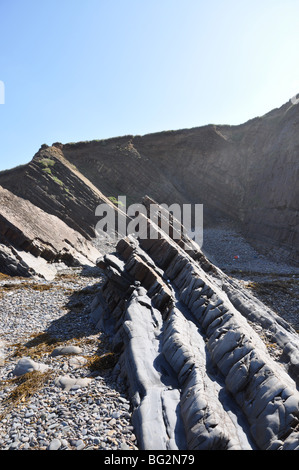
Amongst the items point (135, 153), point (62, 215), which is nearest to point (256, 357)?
point (62, 215)

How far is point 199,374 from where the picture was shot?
941cm

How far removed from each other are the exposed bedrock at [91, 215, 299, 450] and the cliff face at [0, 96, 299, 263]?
30217 millimetres

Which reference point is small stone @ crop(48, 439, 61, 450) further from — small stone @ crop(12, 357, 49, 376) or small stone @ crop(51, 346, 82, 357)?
small stone @ crop(51, 346, 82, 357)

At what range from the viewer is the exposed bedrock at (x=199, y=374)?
7.48 m

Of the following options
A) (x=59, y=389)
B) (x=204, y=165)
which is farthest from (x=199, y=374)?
(x=204, y=165)

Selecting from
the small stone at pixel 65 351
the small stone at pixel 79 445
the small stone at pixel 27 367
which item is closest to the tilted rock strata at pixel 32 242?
the small stone at pixel 65 351

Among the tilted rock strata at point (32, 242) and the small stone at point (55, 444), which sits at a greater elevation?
the tilted rock strata at point (32, 242)

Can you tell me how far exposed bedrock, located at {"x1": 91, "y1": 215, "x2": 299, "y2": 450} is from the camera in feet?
24.5

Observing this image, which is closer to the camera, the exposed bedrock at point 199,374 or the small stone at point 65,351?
the exposed bedrock at point 199,374

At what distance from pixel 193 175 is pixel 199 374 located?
62657 millimetres

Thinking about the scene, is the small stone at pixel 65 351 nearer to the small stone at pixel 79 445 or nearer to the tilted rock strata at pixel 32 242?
the small stone at pixel 79 445

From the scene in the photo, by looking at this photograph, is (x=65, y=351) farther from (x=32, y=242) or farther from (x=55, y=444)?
(x=32, y=242)

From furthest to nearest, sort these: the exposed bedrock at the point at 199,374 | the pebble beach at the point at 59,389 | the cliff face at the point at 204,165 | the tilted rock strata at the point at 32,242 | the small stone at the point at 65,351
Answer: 1. the cliff face at the point at 204,165
2. the tilted rock strata at the point at 32,242
3. the small stone at the point at 65,351
4. the pebble beach at the point at 59,389
5. the exposed bedrock at the point at 199,374

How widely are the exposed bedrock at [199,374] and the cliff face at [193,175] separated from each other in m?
30.2
